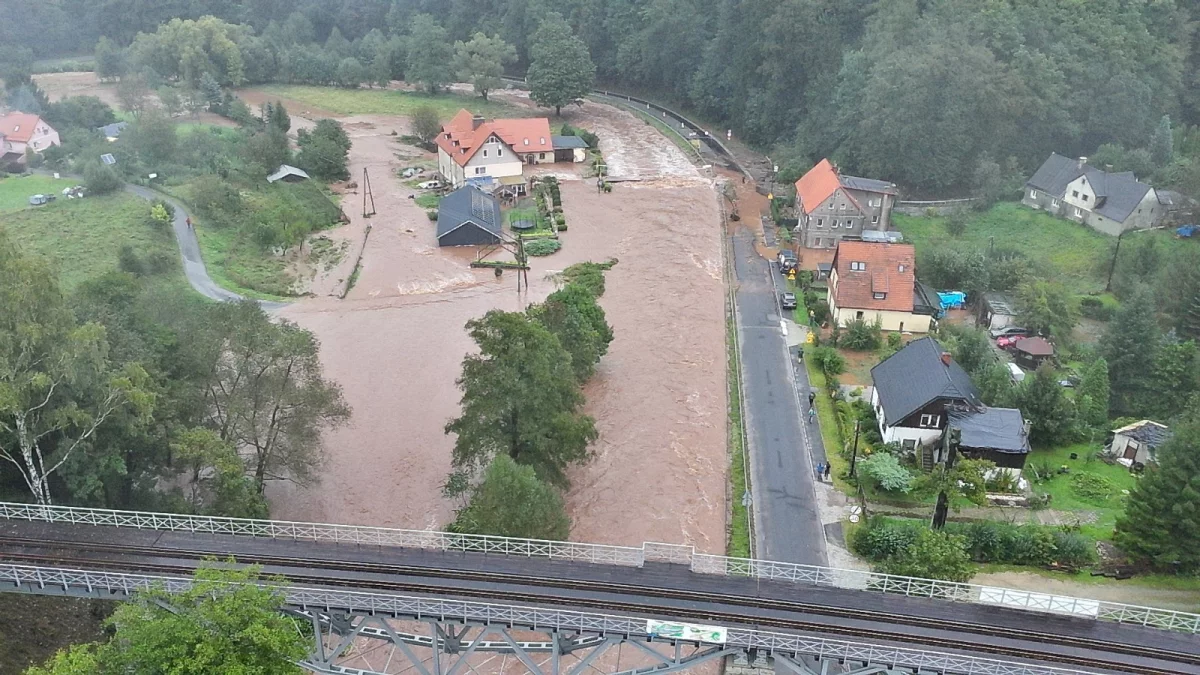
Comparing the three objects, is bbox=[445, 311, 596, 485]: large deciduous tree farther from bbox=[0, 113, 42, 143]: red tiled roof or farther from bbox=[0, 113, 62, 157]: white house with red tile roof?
bbox=[0, 113, 42, 143]: red tiled roof

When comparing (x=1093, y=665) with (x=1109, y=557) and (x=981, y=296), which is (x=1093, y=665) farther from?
(x=981, y=296)

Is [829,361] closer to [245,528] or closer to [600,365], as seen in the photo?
[600,365]

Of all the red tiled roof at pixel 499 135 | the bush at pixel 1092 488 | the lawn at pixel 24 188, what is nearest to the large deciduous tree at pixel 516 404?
the bush at pixel 1092 488

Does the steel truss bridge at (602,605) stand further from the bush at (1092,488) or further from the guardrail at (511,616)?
the bush at (1092,488)

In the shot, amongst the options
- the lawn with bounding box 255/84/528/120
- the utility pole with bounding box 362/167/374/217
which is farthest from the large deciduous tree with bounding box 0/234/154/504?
the lawn with bounding box 255/84/528/120

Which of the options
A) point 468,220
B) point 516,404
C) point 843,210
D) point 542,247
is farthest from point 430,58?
point 516,404

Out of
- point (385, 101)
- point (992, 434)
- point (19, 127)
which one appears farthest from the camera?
point (385, 101)
